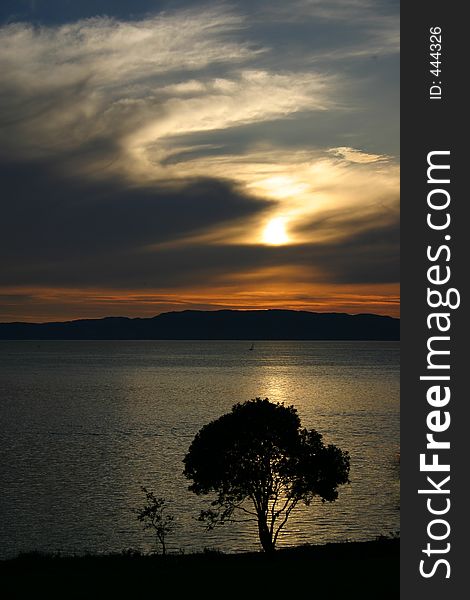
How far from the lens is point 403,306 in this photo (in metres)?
14.8

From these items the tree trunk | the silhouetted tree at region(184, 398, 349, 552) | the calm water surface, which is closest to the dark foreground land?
the tree trunk

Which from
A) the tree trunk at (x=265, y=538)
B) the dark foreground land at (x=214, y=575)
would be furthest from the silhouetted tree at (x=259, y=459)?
the dark foreground land at (x=214, y=575)

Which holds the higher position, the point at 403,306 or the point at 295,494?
the point at 403,306

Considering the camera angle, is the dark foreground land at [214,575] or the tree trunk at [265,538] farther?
the tree trunk at [265,538]

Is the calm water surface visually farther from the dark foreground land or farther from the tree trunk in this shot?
the dark foreground land

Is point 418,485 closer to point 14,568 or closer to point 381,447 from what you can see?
point 14,568

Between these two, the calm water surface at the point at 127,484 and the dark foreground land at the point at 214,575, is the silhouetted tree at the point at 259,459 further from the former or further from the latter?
the calm water surface at the point at 127,484

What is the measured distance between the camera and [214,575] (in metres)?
44.5

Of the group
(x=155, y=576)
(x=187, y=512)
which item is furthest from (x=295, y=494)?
(x=187, y=512)

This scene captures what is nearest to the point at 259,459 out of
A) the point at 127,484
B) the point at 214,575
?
the point at 214,575

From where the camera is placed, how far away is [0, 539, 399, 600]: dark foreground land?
126 feet

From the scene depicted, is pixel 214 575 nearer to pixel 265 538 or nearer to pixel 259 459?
pixel 265 538

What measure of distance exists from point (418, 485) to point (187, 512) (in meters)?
78.3

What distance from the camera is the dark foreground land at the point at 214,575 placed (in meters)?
38.3
